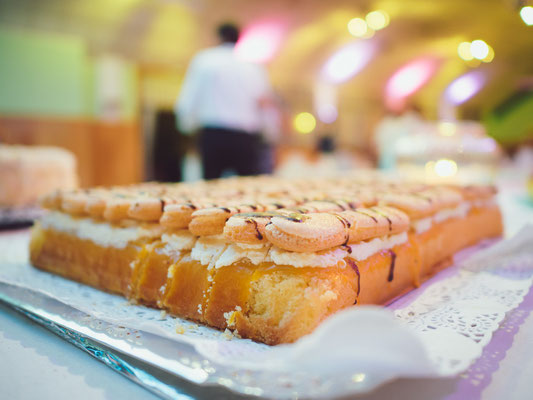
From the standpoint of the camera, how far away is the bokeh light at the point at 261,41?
595 centimetres

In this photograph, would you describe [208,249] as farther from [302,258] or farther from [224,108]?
[224,108]

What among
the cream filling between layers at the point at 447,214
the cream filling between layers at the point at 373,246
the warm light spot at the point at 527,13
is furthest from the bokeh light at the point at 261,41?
the cream filling between layers at the point at 373,246

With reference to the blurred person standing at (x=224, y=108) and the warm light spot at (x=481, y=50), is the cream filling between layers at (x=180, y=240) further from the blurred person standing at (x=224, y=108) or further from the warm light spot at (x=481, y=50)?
the warm light spot at (x=481, y=50)

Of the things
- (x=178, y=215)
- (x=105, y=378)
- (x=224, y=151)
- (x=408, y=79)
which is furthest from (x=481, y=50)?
(x=408, y=79)

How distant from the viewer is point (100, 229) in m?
1.16

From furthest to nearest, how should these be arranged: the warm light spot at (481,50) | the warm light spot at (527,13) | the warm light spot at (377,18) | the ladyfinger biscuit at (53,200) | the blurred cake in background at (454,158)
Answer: the warm light spot at (377,18), the warm light spot at (481,50), the blurred cake in background at (454,158), the warm light spot at (527,13), the ladyfinger biscuit at (53,200)

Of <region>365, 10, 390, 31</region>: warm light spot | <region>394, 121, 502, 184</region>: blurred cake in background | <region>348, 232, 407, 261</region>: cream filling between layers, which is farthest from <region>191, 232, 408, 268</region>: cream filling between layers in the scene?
<region>365, 10, 390, 31</region>: warm light spot

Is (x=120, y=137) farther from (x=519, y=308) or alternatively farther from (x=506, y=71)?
(x=506, y=71)

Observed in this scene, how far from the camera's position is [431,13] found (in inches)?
238

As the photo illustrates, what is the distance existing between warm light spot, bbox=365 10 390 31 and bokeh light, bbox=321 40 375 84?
1.30m

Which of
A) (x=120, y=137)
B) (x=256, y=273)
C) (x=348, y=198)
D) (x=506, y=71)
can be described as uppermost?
(x=506, y=71)

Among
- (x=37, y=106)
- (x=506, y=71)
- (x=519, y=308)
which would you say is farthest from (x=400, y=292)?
(x=506, y=71)

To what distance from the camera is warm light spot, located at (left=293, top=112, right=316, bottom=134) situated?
28.2 ft

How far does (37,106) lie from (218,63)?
324 centimetres
